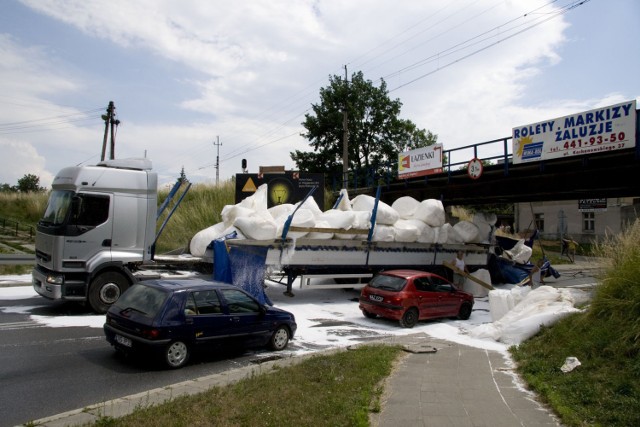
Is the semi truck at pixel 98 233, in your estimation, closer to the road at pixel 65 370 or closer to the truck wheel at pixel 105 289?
the truck wheel at pixel 105 289

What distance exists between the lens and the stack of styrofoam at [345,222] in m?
15.1

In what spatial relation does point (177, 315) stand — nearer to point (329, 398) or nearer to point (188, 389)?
point (188, 389)

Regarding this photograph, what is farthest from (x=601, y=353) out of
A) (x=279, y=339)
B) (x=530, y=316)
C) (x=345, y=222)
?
(x=345, y=222)

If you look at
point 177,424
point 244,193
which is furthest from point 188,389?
point 244,193

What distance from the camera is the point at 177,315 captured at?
788 centimetres

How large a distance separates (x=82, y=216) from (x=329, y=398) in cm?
823

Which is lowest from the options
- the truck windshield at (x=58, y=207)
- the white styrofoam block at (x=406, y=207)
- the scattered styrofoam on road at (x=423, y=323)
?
the scattered styrofoam on road at (x=423, y=323)

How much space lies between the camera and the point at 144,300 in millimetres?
8148

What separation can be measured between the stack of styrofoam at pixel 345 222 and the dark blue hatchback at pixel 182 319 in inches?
239

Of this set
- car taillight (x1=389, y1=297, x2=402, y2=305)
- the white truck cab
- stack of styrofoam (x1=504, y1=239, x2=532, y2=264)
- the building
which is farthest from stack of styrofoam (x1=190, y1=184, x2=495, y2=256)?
the building

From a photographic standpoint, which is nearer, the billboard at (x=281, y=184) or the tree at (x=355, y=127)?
the billboard at (x=281, y=184)

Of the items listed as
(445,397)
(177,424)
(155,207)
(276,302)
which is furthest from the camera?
(276,302)

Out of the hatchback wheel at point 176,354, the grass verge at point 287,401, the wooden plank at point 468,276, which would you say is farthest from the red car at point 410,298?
the hatchback wheel at point 176,354

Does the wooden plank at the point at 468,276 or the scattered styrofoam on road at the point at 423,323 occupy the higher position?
the wooden plank at the point at 468,276
